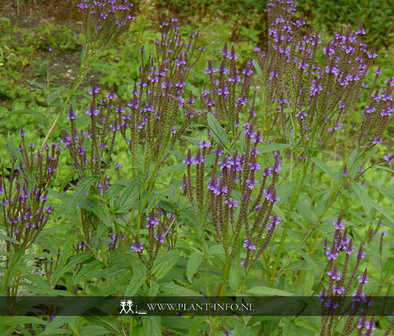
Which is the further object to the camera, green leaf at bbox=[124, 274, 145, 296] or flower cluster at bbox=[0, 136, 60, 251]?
flower cluster at bbox=[0, 136, 60, 251]

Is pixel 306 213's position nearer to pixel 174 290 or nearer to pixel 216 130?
pixel 216 130

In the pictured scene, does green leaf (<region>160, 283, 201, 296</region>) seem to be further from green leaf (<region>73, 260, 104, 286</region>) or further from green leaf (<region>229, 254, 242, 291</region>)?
green leaf (<region>73, 260, 104, 286</region>)

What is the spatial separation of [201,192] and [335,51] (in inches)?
44.0

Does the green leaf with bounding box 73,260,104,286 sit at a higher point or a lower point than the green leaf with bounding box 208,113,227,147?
lower

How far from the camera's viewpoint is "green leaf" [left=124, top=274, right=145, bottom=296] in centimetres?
191

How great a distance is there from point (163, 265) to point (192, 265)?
0.41ft

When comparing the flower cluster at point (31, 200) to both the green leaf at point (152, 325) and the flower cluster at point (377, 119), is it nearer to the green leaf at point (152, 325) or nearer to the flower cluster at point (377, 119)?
the green leaf at point (152, 325)

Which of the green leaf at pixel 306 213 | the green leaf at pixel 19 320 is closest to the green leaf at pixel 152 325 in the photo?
the green leaf at pixel 19 320

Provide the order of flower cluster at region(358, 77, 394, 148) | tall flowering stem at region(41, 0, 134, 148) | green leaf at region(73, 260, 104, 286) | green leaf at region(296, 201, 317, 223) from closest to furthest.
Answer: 1. green leaf at region(73, 260, 104, 286)
2. flower cluster at region(358, 77, 394, 148)
3. green leaf at region(296, 201, 317, 223)
4. tall flowering stem at region(41, 0, 134, 148)

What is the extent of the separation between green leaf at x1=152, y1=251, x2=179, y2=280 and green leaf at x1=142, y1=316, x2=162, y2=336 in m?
A: 0.18

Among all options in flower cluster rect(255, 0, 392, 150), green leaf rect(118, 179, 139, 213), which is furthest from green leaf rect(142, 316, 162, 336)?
flower cluster rect(255, 0, 392, 150)

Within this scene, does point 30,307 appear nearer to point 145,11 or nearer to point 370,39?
point 145,11

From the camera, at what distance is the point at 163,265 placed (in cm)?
209

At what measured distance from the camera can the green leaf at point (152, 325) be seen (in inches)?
80.7
